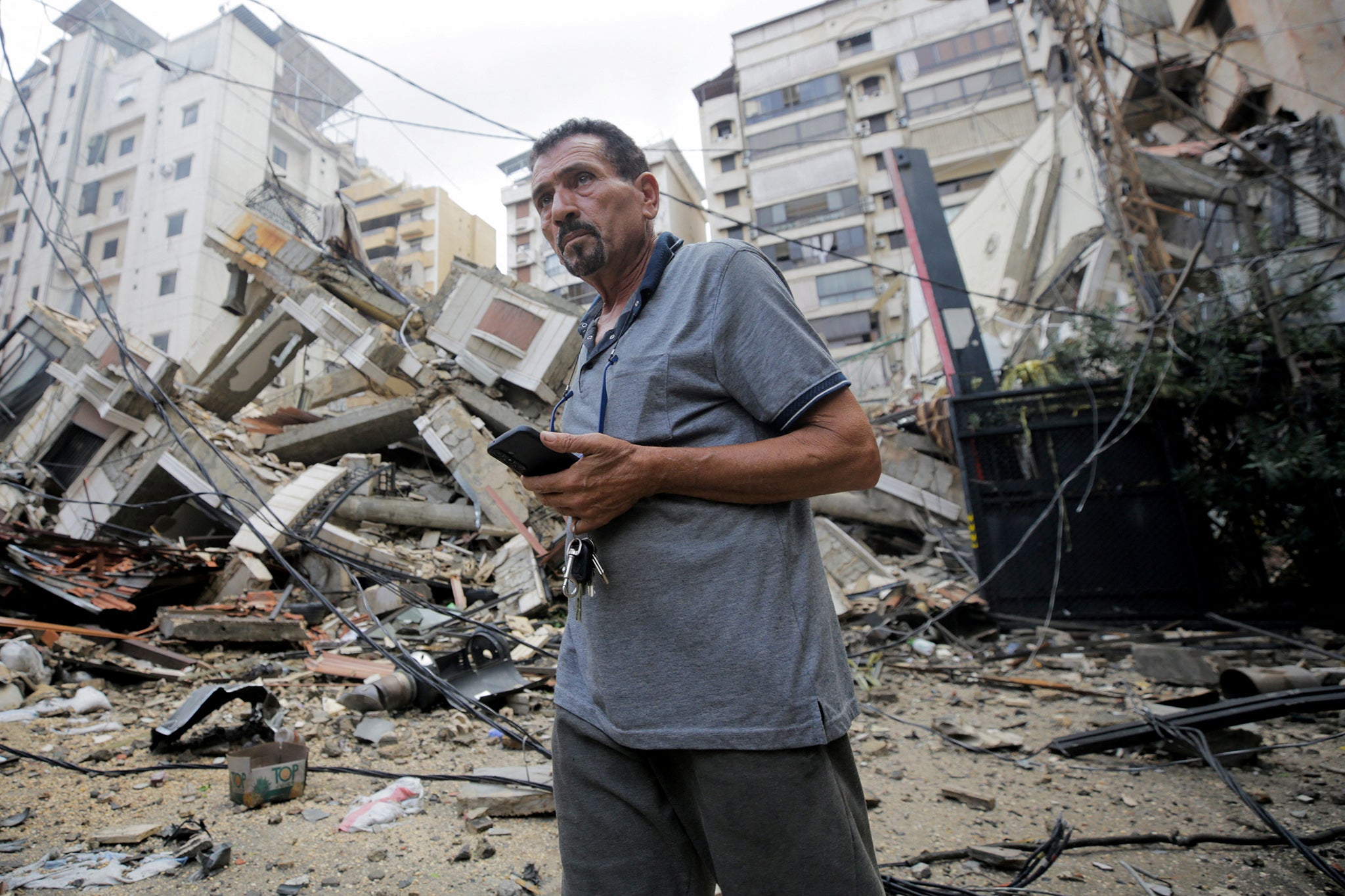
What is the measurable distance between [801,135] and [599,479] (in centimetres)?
3910

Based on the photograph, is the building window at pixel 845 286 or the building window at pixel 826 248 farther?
the building window at pixel 826 248

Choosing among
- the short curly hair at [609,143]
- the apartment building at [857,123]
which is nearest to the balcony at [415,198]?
the apartment building at [857,123]

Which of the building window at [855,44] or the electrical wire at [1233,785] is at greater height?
the building window at [855,44]

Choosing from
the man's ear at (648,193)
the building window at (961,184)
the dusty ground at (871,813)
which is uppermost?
the building window at (961,184)

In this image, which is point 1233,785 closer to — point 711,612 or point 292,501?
point 711,612

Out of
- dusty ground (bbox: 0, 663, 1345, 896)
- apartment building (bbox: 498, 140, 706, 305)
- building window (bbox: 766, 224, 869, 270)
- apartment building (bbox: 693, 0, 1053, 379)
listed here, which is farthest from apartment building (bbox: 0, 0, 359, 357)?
dusty ground (bbox: 0, 663, 1345, 896)

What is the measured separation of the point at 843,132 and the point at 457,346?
1153 inches

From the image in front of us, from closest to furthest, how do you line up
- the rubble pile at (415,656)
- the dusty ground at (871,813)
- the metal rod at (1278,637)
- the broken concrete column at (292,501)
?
the dusty ground at (871,813)
the rubble pile at (415,656)
the metal rod at (1278,637)
the broken concrete column at (292,501)

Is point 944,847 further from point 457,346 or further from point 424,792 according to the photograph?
point 457,346

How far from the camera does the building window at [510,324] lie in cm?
1261

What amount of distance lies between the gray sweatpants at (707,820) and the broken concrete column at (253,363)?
15503 millimetres

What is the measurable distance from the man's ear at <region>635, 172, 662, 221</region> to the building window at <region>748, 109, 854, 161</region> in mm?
36687

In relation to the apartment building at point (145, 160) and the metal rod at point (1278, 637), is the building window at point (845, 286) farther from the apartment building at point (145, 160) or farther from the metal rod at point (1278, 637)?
the metal rod at point (1278, 637)

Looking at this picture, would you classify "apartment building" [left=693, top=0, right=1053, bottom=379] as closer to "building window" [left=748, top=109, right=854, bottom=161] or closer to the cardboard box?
"building window" [left=748, top=109, right=854, bottom=161]
